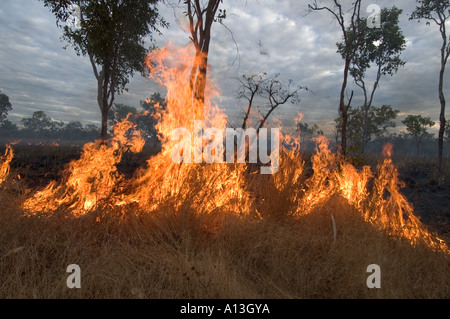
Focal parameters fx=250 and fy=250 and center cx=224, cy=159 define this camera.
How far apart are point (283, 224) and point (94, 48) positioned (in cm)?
1034

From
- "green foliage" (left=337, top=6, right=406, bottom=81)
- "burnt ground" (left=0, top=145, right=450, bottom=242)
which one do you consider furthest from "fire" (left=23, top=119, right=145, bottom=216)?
Answer: "green foliage" (left=337, top=6, right=406, bottom=81)

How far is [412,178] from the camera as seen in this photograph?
1112cm

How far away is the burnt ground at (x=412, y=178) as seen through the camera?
22.9 feet

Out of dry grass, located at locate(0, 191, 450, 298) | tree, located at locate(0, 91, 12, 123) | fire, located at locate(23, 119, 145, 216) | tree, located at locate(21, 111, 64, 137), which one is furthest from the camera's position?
tree, located at locate(21, 111, 64, 137)

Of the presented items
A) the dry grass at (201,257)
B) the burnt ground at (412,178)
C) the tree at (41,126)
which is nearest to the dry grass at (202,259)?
the dry grass at (201,257)

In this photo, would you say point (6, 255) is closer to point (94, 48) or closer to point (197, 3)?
point (197, 3)

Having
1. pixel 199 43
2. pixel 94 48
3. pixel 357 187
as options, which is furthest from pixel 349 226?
pixel 94 48

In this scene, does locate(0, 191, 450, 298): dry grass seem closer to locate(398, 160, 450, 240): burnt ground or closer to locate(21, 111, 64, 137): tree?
locate(398, 160, 450, 240): burnt ground

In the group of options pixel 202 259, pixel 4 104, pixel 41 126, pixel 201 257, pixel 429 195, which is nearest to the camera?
pixel 202 259

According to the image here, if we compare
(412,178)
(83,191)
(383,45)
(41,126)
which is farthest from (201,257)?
(41,126)

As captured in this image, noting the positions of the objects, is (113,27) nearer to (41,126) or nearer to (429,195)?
(429,195)

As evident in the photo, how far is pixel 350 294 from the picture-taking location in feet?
7.98

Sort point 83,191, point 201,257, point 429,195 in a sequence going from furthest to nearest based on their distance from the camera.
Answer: point 429,195 < point 83,191 < point 201,257

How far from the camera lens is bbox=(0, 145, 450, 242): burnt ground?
6992 mm
